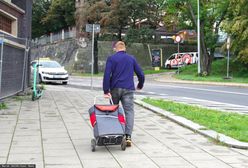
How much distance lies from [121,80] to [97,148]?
1.21m

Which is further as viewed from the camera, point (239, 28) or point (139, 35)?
point (139, 35)

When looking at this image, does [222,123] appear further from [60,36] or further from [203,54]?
[60,36]

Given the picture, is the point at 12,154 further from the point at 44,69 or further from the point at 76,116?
the point at 44,69

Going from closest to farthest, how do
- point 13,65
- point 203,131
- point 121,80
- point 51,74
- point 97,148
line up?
point 97,148
point 121,80
point 203,131
point 13,65
point 51,74

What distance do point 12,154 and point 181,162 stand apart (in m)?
2.46

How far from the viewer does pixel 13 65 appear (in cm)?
1496

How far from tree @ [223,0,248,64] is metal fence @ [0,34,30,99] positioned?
2111 centimetres

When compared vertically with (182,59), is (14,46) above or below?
below

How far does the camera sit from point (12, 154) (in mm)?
6945

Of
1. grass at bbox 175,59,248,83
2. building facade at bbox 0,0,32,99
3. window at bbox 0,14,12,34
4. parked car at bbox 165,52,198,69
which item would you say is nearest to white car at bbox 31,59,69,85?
building facade at bbox 0,0,32,99

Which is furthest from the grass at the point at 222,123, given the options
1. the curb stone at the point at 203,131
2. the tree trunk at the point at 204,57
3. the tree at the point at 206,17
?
the tree trunk at the point at 204,57

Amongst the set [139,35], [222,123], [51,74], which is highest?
[139,35]

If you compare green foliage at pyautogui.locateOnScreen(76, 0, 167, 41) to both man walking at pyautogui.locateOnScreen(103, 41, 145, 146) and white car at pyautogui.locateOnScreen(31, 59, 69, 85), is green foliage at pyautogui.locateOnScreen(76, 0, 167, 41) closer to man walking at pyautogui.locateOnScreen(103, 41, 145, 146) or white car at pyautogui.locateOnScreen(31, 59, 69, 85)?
white car at pyautogui.locateOnScreen(31, 59, 69, 85)

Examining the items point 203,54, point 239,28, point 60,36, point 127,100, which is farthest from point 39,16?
point 127,100
